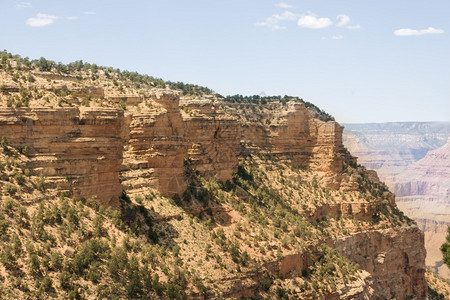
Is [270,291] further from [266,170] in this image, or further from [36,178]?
[266,170]

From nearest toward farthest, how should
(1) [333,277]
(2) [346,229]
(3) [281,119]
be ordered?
(1) [333,277], (2) [346,229], (3) [281,119]

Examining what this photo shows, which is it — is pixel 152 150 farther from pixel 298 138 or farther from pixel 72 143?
pixel 298 138

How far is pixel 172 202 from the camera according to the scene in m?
58.5

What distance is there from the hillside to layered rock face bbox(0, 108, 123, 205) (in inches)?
3.4

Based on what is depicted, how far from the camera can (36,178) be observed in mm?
46719

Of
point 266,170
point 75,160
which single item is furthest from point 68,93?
point 266,170


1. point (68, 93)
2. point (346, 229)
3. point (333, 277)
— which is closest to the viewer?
point (68, 93)

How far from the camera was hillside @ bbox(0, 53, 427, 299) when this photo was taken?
148 feet

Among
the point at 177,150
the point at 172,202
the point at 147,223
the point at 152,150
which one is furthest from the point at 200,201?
the point at 147,223

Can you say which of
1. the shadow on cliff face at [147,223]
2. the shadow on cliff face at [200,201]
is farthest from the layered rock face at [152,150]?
the shadow on cliff face at [147,223]

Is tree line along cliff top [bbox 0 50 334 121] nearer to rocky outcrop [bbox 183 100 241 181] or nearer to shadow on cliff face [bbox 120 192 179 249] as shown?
rocky outcrop [bbox 183 100 241 181]

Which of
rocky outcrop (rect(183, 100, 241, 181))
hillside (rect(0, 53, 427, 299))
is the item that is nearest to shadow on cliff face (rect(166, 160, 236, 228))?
hillside (rect(0, 53, 427, 299))

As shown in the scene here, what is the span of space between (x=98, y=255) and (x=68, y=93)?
12816mm

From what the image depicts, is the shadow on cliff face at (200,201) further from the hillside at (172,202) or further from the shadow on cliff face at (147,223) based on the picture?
the shadow on cliff face at (147,223)
